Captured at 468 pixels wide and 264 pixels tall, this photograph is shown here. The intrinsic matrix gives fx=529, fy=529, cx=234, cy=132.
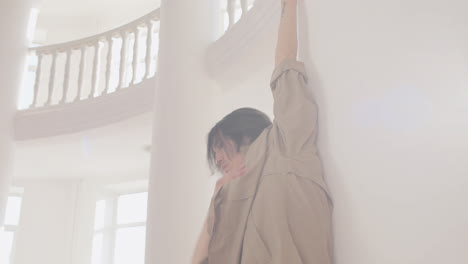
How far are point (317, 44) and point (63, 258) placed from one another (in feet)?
20.2

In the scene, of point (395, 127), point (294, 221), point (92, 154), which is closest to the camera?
point (395, 127)

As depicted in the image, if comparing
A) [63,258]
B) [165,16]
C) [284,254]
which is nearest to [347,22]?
[284,254]

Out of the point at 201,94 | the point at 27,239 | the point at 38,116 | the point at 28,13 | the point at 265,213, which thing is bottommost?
the point at 265,213

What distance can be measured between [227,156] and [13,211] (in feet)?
20.7

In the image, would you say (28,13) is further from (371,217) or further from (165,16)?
(371,217)

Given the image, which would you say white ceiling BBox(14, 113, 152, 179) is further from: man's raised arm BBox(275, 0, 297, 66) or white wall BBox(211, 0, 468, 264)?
white wall BBox(211, 0, 468, 264)

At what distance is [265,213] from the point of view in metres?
1.46

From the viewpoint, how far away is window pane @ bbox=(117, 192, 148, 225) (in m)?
7.27

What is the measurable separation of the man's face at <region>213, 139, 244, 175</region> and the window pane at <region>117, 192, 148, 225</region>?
5585 mm

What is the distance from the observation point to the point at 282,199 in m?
1.44

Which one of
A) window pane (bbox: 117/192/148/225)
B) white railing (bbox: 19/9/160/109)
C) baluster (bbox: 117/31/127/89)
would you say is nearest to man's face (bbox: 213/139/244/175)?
white railing (bbox: 19/9/160/109)

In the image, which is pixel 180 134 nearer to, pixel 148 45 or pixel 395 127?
pixel 148 45

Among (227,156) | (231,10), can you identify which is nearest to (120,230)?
(231,10)

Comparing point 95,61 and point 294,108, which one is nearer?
point 294,108
